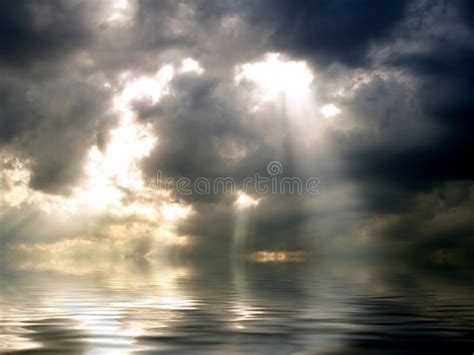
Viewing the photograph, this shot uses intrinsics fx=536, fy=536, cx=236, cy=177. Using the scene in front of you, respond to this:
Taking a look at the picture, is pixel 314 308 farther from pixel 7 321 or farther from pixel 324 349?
pixel 7 321

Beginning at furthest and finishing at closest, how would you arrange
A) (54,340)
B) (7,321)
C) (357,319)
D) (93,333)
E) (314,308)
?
(314,308) → (357,319) → (7,321) → (93,333) → (54,340)

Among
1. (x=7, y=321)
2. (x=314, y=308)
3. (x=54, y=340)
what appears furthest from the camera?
(x=314, y=308)

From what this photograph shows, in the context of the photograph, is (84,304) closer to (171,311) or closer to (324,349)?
(171,311)

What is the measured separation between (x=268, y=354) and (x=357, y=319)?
1272 centimetres

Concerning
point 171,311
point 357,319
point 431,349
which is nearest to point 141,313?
point 171,311

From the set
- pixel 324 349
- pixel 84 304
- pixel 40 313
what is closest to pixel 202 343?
pixel 324 349

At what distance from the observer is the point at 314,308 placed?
122 ft

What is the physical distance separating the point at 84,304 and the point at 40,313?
233 inches

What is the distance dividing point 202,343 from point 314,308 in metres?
16.4

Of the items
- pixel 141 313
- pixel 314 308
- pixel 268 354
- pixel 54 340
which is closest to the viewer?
pixel 268 354

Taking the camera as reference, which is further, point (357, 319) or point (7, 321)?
point (357, 319)

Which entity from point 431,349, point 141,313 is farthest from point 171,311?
point 431,349

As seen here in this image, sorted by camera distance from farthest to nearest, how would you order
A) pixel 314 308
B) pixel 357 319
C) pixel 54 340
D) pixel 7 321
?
pixel 314 308
pixel 357 319
pixel 7 321
pixel 54 340

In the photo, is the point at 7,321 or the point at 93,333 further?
the point at 7,321
